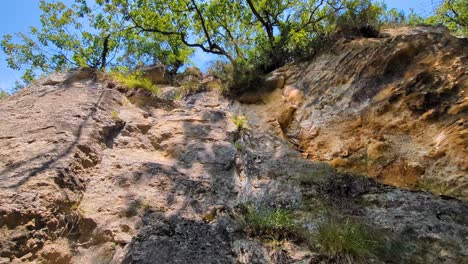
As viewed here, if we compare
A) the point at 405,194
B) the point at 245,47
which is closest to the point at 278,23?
the point at 245,47

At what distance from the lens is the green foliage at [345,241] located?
11.4ft

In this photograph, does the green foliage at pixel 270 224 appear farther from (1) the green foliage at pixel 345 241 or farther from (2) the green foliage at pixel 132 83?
(2) the green foliage at pixel 132 83

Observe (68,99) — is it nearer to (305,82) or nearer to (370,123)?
(305,82)

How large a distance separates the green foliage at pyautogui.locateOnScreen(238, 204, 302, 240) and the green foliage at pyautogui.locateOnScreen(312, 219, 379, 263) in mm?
282

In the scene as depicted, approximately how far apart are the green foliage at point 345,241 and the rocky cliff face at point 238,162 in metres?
0.09

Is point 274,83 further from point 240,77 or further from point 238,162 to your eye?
point 238,162

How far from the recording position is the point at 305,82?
24.1 feet

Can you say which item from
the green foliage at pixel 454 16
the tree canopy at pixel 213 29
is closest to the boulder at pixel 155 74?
the tree canopy at pixel 213 29

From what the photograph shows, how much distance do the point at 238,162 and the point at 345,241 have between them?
7.44 feet

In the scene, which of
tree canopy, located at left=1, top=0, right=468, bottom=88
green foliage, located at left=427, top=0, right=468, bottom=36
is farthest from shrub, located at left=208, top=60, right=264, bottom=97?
green foliage, located at left=427, top=0, right=468, bottom=36

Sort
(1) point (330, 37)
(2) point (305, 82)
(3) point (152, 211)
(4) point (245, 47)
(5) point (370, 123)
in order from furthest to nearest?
(4) point (245, 47) < (1) point (330, 37) < (2) point (305, 82) < (5) point (370, 123) < (3) point (152, 211)

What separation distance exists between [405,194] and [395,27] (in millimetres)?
4711

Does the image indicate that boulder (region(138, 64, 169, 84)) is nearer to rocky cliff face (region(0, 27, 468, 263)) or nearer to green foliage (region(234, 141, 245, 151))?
rocky cliff face (region(0, 27, 468, 263))

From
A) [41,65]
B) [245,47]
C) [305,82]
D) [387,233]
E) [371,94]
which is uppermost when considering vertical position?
[41,65]
